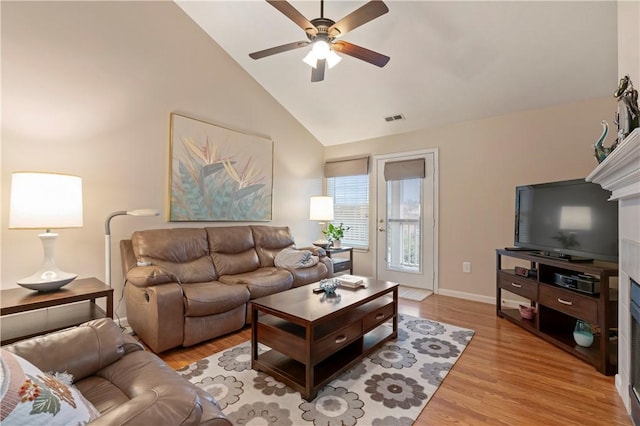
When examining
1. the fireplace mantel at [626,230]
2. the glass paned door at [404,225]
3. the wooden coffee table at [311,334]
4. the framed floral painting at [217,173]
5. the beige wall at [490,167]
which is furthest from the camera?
the glass paned door at [404,225]

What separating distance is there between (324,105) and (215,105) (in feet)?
4.94

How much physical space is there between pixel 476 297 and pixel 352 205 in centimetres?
226

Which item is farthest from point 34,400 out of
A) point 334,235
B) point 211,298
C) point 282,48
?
point 334,235

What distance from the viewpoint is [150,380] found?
1082 millimetres

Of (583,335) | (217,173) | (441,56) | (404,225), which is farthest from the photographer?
(404,225)

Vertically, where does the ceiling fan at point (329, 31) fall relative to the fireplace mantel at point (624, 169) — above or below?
above

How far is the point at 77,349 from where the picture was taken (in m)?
1.20

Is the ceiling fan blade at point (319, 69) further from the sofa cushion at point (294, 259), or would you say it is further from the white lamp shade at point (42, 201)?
the white lamp shade at point (42, 201)

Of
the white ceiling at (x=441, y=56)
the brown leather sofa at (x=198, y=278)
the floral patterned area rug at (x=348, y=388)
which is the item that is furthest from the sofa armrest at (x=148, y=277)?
the white ceiling at (x=441, y=56)

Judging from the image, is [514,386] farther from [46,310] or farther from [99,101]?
[99,101]

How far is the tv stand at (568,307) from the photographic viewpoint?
2.10 metres

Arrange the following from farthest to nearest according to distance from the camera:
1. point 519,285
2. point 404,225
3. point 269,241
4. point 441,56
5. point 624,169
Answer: point 404,225 < point 269,241 < point 441,56 < point 519,285 < point 624,169

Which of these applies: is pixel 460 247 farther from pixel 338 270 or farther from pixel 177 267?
pixel 177 267

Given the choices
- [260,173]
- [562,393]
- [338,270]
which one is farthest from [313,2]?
[562,393]
